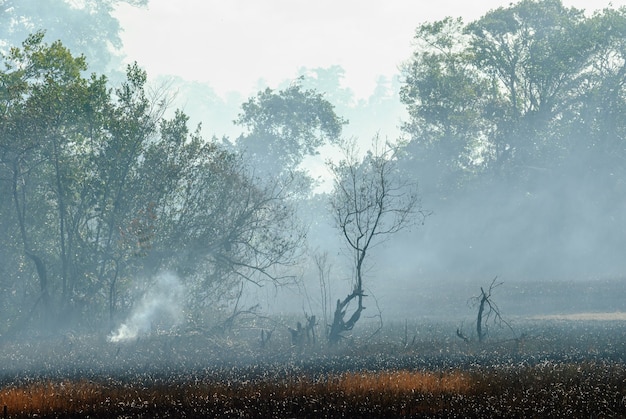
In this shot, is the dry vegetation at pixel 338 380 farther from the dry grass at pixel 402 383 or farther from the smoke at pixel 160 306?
the smoke at pixel 160 306

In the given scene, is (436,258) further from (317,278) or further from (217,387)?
(217,387)

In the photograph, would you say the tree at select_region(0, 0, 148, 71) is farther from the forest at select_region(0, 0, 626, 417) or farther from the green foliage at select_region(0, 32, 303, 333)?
the green foliage at select_region(0, 32, 303, 333)

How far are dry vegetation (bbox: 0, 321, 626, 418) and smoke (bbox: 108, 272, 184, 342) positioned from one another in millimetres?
6355

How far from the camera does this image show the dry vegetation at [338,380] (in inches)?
662

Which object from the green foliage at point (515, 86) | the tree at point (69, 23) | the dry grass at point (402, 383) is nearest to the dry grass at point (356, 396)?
the dry grass at point (402, 383)

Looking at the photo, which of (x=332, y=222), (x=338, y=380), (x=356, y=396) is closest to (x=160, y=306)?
(x=338, y=380)

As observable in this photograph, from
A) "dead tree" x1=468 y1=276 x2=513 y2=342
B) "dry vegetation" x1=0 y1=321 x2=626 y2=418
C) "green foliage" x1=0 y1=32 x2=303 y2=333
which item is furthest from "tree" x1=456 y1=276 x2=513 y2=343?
"green foliage" x1=0 y1=32 x2=303 y2=333

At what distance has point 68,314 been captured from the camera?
3906 cm

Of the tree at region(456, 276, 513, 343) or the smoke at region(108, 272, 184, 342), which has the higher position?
the smoke at region(108, 272, 184, 342)

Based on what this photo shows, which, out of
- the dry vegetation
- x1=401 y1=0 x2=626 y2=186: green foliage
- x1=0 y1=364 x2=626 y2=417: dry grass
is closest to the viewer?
x1=0 y1=364 x2=626 y2=417: dry grass

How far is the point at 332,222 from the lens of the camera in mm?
79312

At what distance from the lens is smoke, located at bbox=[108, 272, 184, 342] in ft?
130

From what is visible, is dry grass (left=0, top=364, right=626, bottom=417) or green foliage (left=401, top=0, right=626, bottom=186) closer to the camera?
dry grass (left=0, top=364, right=626, bottom=417)

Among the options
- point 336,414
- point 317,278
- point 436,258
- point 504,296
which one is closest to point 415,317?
point 504,296
